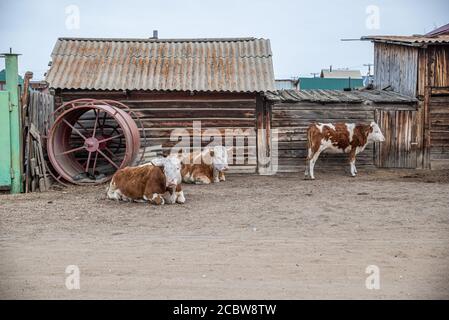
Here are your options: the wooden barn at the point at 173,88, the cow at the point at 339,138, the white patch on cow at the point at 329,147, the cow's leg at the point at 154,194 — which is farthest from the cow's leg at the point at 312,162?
the cow's leg at the point at 154,194

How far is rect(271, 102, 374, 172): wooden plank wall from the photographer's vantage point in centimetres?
1661

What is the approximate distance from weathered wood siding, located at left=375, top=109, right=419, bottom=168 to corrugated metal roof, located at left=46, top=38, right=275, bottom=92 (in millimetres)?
4110

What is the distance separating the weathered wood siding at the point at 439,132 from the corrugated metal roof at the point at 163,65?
17.6ft

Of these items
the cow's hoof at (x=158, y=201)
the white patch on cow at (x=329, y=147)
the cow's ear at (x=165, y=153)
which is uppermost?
the white patch on cow at (x=329, y=147)

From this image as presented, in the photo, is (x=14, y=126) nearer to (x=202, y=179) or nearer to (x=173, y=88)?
(x=173, y=88)

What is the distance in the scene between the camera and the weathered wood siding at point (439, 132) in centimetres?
1727

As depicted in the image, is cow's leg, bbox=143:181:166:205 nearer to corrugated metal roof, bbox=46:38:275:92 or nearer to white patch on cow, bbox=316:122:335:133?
corrugated metal roof, bbox=46:38:275:92

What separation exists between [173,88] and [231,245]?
901 centimetres

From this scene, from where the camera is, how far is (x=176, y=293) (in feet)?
16.8

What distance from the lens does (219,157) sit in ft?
47.7

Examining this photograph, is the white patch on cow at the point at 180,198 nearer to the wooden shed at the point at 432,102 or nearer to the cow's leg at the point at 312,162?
the cow's leg at the point at 312,162
